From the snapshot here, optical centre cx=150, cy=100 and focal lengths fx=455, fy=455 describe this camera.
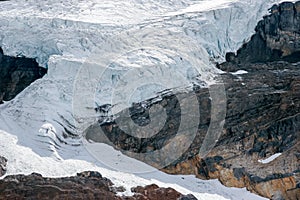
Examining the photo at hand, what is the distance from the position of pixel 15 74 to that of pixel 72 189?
897cm

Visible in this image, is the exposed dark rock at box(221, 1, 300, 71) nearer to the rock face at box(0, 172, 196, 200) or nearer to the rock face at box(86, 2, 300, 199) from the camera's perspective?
the rock face at box(86, 2, 300, 199)

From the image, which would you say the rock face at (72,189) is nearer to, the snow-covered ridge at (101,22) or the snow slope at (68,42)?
the snow slope at (68,42)

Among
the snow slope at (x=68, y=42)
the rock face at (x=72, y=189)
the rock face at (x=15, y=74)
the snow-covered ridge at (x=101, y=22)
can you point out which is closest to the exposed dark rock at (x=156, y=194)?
the rock face at (x=72, y=189)

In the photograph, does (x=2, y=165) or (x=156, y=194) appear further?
(x=2, y=165)

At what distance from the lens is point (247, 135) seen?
18.7 metres

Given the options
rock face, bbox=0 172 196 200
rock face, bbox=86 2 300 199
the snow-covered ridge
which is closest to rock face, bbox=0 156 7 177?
rock face, bbox=0 172 196 200

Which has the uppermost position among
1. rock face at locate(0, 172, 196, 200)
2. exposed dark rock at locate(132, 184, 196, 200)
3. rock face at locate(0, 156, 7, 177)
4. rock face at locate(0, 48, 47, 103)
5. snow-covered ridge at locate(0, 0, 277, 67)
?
snow-covered ridge at locate(0, 0, 277, 67)

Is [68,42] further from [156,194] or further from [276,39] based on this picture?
[276,39]

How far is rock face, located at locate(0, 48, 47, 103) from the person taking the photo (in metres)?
21.5

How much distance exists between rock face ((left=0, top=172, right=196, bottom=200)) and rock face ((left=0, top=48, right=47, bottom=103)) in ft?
20.6

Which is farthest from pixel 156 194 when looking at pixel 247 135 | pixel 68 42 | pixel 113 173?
pixel 68 42

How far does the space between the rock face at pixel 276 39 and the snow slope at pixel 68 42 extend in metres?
0.52

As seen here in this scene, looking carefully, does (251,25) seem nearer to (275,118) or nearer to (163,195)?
(275,118)

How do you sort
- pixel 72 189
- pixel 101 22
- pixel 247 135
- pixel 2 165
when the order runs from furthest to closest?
pixel 101 22 < pixel 247 135 < pixel 2 165 < pixel 72 189
